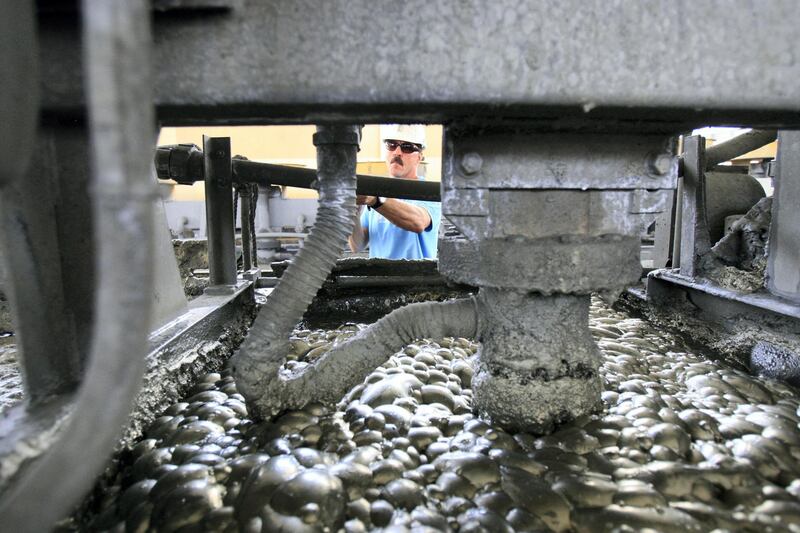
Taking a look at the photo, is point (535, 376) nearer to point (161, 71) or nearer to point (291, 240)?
point (161, 71)

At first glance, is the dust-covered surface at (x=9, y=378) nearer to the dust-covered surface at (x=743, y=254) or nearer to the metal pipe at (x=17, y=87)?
the metal pipe at (x=17, y=87)

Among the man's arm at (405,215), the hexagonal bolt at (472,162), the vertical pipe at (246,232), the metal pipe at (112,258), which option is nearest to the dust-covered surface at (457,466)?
the metal pipe at (112,258)

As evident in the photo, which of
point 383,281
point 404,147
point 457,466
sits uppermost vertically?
point 404,147

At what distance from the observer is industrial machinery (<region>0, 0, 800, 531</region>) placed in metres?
0.36

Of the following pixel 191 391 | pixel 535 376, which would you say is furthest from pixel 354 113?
pixel 191 391

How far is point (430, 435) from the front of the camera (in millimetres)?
870

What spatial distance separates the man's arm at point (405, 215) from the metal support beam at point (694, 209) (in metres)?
1.20

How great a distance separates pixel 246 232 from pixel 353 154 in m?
1.17

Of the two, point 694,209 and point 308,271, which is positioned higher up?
point 694,209

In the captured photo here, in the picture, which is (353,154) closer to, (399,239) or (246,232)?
(246,232)

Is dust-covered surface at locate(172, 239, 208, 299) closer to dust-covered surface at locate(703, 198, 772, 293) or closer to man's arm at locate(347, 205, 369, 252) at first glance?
man's arm at locate(347, 205, 369, 252)

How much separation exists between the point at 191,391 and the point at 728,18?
1.16 meters

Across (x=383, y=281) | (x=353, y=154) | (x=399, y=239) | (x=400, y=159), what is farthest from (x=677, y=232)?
(x=353, y=154)

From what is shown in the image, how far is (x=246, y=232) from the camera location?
6.31 feet
